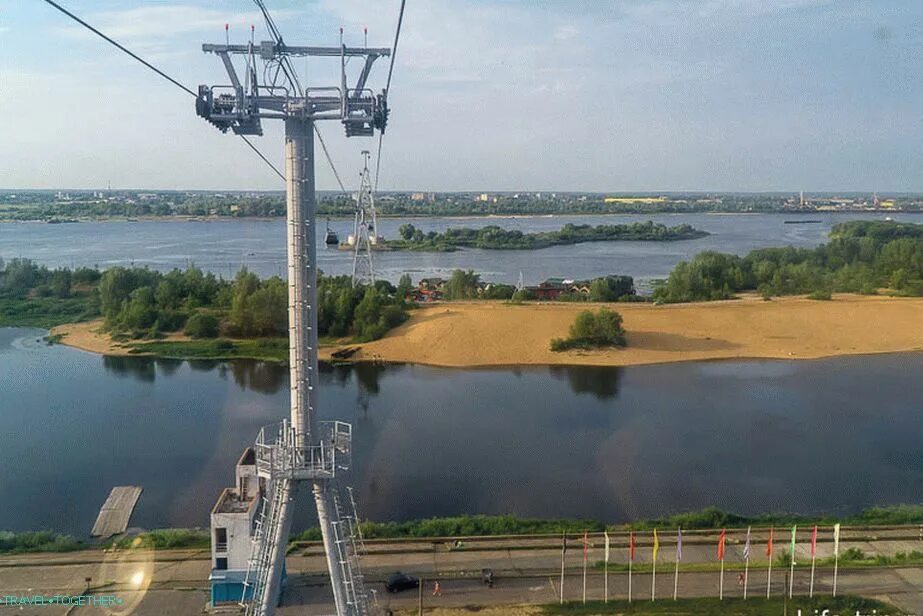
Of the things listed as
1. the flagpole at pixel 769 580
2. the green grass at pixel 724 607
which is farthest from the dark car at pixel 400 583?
the flagpole at pixel 769 580

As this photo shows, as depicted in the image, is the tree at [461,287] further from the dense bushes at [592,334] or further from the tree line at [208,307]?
the dense bushes at [592,334]

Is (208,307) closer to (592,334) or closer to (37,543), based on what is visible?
(592,334)

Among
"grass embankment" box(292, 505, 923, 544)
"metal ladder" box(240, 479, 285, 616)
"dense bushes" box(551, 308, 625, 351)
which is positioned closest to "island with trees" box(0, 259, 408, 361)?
"dense bushes" box(551, 308, 625, 351)

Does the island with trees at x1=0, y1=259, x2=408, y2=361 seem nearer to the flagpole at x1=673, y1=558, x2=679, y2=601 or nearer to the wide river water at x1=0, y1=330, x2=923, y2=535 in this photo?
the wide river water at x1=0, y1=330, x2=923, y2=535

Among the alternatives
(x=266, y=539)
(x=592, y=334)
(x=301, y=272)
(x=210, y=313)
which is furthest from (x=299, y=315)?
(x=210, y=313)

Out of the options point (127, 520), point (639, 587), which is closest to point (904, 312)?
point (639, 587)

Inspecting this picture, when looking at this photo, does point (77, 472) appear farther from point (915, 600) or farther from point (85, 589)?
point (915, 600)
